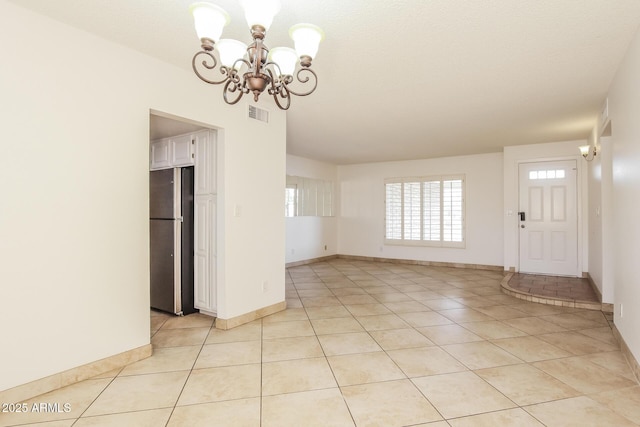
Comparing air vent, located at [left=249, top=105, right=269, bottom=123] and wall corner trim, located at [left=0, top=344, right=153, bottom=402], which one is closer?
wall corner trim, located at [left=0, top=344, right=153, bottom=402]

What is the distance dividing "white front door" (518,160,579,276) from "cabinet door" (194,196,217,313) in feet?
17.6

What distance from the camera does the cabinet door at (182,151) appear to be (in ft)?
12.5

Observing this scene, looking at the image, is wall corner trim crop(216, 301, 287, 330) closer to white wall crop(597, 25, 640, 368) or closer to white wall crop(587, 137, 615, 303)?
white wall crop(597, 25, 640, 368)

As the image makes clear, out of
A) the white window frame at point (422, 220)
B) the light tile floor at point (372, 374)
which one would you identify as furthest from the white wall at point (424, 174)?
the light tile floor at point (372, 374)

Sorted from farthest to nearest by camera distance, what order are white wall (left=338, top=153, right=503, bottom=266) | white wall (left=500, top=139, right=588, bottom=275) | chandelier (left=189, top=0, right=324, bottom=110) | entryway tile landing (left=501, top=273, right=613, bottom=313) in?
white wall (left=338, top=153, right=503, bottom=266) → white wall (left=500, top=139, right=588, bottom=275) → entryway tile landing (left=501, top=273, right=613, bottom=313) → chandelier (left=189, top=0, right=324, bottom=110)

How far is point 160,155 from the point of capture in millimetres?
4090

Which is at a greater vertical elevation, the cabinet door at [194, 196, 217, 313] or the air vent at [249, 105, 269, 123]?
the air vent at [249, 105, 269, 123]

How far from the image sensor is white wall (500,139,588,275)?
5746 mm

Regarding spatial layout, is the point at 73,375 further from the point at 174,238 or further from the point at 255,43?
the point at 255,43

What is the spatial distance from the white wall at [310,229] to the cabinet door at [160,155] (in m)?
3.25

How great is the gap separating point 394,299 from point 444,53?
309 centimetres

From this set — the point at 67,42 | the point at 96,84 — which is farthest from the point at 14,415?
the point at 67,42

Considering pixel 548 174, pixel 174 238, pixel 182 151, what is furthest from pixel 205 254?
pixel 548 174

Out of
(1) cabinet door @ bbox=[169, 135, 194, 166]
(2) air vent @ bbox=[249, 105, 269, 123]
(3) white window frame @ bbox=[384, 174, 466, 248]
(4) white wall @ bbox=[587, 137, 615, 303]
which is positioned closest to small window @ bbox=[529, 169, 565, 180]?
(3) white window frame @ bbox=[384, 174, 466, 248]
